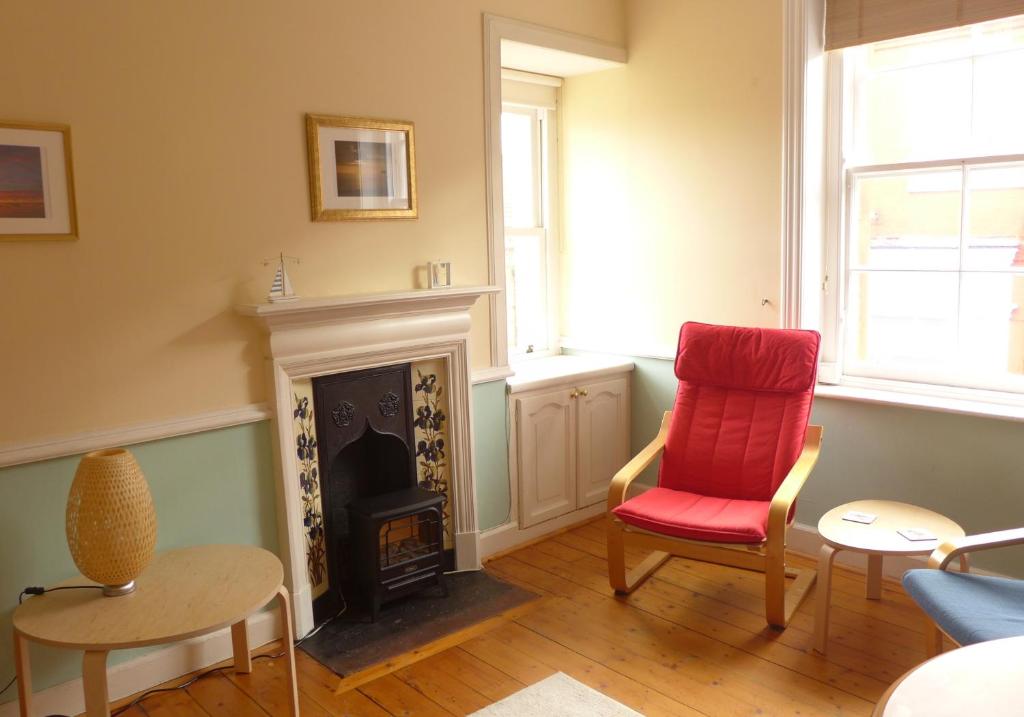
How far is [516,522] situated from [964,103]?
2455 millimetres

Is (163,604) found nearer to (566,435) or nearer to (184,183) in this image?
(184,183)

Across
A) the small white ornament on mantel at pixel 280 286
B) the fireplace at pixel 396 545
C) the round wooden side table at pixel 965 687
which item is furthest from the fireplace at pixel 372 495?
the round wooden side table at pixel 965 687

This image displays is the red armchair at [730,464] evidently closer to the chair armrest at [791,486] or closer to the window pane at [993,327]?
the chair armrest at [791,486]

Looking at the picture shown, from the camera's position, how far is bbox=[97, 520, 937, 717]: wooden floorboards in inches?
102

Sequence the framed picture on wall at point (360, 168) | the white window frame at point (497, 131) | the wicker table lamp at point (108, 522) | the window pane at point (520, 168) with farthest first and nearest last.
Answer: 1. the window pane at point (520, 168)
2. the white window frame at point (497, 131)
3. the framed picture on wall at point (360, 168)
4. the wicker table lamp at point (108, 522)

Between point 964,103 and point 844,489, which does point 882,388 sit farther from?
point 964,103

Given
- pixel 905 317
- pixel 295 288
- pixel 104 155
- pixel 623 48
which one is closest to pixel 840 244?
pixel 905 317

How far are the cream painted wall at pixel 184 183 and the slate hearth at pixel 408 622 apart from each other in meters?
0.90

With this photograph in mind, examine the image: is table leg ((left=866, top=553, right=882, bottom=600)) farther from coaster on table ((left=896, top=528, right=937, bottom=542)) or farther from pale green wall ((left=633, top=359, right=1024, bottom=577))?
coaster on table ((left=896, top=528, right=937, bottom=542))

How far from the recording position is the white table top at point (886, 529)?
8.86ft

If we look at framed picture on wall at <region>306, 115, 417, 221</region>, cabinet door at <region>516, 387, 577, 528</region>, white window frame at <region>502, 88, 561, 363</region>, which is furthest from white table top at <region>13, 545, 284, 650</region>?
white window frame at <region>502, 88, 561, 363</region>

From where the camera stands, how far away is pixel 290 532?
2.98m

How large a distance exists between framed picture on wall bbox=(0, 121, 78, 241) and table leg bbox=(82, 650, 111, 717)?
118 centimetres

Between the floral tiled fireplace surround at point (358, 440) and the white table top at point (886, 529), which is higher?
the floral tiled fireplace surround at point (358, 440)
